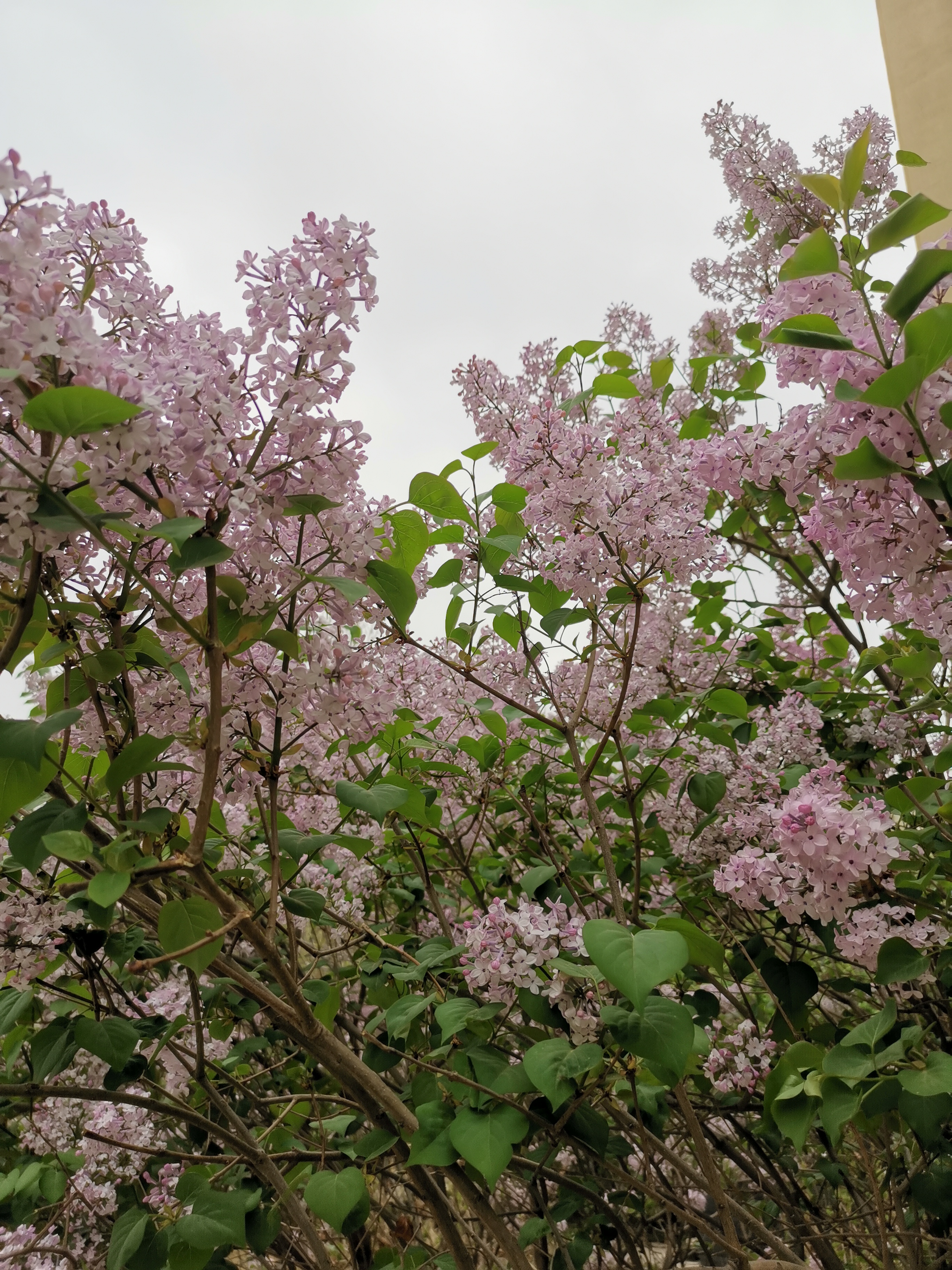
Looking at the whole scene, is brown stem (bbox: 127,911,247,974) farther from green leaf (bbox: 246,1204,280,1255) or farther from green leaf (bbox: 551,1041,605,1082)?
green leaf (bbox: 246,1204,280,1255)

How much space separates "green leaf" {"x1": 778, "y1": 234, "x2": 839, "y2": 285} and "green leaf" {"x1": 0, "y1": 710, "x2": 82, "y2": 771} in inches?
28.4

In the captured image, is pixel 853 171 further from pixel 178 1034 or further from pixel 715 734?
pixel 178 1034

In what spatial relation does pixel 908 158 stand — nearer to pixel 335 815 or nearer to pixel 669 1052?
pixel 669 1052

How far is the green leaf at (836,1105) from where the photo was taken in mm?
892

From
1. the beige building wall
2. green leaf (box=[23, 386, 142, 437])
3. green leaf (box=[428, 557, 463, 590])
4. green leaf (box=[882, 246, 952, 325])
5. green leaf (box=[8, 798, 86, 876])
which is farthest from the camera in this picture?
the beige building wall

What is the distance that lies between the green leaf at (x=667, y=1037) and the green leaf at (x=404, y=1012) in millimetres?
309

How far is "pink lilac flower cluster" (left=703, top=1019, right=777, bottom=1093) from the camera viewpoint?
1552mm

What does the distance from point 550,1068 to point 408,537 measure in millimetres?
637

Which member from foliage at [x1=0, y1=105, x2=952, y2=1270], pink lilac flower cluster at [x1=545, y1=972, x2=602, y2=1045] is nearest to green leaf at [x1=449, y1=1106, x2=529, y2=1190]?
foliage at [x1=0, y1=105, x2=952, y2=1270]

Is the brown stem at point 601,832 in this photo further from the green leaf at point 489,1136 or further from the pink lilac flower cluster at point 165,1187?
the pink lilac flower cluster at point 165,1187

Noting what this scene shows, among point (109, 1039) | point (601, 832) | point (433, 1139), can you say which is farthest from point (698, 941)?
point (109, 1039)

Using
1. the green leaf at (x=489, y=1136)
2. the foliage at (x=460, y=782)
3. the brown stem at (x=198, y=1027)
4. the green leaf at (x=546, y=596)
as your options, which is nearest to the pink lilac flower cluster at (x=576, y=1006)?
the foliage at (x=460, y=782)

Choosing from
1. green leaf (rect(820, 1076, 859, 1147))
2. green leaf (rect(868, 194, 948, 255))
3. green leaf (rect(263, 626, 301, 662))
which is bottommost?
green leaf (rect(820, 1076, 859, 1147))

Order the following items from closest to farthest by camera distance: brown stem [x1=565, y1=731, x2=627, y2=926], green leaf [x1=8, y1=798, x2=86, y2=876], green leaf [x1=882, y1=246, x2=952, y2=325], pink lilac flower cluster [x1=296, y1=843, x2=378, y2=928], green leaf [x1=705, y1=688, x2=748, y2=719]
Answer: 1. green leaf [x1=882, y1=246, x2=952, y2=325]
2. green leaf [x1=8, y1=798, x2=86, y2=876]
3. brown stem [x1=565, y1=731, x2=627, y2=926]
4. green leaf [x1=705, y1=688, x2=748, y2=719]
5. pink lilac flower cluster [x1=296, y1=843, x2=378, y2=928]
